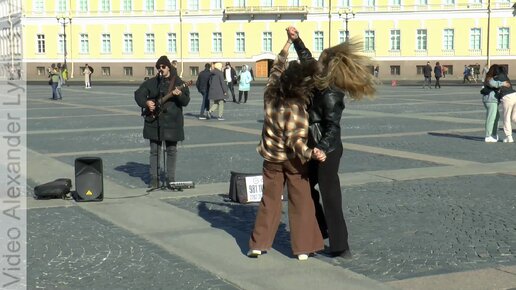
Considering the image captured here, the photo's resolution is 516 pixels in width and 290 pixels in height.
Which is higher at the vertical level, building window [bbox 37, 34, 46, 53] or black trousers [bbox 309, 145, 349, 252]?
building window [bbox 37, 34, 46, 53]

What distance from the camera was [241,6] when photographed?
6938 centimetres

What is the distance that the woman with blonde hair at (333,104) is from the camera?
22.5 feet

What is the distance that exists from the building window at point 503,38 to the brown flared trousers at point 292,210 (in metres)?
61.2

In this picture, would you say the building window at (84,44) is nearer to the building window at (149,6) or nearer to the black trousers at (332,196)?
the building window at (149,6)

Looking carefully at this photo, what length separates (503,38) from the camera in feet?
212

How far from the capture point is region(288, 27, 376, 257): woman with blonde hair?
686cm

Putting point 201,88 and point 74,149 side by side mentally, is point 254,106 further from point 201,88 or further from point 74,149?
point 74,149

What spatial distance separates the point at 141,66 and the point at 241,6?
33.8ft

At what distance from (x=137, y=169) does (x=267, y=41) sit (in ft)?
190

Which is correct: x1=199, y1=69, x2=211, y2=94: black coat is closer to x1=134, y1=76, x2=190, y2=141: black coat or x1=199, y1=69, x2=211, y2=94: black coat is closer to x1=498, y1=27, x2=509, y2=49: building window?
x1=134, y1=76, x2=190, y2=141: black coat

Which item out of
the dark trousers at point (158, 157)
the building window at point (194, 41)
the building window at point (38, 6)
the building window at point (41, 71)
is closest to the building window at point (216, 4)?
the building window at point (194, 41)

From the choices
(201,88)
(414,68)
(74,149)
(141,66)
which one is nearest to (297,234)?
(74,149)

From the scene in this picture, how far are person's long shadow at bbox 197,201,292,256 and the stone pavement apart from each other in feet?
0.06

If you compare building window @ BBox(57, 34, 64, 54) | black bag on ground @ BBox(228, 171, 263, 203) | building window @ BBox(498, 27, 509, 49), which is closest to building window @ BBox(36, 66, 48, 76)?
building window @ BBox(57, 34, 64, 54)
